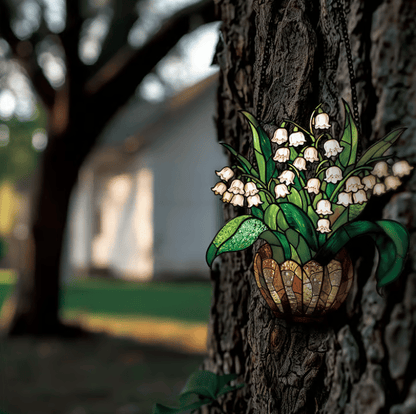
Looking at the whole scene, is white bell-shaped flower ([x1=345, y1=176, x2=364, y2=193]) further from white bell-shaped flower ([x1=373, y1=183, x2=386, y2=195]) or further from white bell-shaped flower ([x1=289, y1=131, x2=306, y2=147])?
white bell-shaped flower ([x1=289, y1=131, x2=306, y2=147])

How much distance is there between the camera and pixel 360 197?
1120 millimetres

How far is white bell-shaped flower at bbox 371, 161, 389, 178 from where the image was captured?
3.59 ft

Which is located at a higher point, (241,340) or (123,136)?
(123,136)

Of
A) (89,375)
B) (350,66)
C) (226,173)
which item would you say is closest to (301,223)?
(226,173)

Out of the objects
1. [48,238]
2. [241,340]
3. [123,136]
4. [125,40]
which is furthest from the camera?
[123,136]

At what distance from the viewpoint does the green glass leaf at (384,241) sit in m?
1.08

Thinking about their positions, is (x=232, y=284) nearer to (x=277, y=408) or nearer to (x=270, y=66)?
(x=277, y=408)

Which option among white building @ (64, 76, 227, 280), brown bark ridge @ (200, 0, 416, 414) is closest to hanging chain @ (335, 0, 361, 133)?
brown bark ridge @ (200, 0, 416, 414)

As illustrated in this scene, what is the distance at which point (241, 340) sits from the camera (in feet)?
5.49

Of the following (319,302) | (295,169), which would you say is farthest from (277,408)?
(295,169)

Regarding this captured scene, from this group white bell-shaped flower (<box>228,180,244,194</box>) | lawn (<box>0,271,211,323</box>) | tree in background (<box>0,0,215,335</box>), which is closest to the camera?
white bell-shaped flower (<box>228,180,244,194</box>)

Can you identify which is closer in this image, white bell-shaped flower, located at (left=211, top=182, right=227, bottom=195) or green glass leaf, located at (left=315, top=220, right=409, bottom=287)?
green glass leaf, located at (left=315, top=220, right=409, bottom=287)

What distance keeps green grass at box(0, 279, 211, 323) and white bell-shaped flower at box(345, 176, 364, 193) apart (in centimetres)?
678

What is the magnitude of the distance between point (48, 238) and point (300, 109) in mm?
6093
